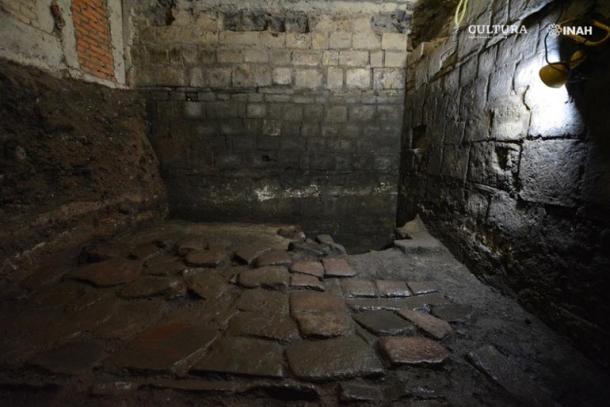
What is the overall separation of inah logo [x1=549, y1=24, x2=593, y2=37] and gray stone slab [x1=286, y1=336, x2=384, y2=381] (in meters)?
1.98

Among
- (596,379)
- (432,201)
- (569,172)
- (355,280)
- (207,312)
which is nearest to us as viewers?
(596,379)

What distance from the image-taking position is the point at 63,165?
2.75 meters

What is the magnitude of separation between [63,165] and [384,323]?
318 cm

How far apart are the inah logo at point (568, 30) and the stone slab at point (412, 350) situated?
1788mm

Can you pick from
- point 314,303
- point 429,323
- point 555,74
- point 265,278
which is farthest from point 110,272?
point 555,74

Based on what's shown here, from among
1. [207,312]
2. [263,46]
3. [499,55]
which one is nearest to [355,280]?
[207,312]

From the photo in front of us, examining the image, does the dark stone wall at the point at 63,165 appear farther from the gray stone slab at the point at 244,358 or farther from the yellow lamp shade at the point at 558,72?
the yellow lamp shade at the point at 558,72

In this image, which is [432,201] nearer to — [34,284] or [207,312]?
[207,312]

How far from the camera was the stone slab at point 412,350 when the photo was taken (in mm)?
1452

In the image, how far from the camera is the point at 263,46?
4.05 m

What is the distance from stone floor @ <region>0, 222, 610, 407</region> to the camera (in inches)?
51.1

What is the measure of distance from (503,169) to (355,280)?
1.41 m

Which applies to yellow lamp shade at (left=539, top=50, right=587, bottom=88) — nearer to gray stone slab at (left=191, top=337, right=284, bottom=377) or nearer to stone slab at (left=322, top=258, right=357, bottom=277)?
stone slab at (left=322, top=258, right=357, bottom=277)

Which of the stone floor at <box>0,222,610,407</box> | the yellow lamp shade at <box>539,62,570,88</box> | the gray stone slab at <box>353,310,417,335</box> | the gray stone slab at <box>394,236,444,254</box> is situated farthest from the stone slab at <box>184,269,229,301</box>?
the yellow lamp shade at <box>539,62,570,88</box>
